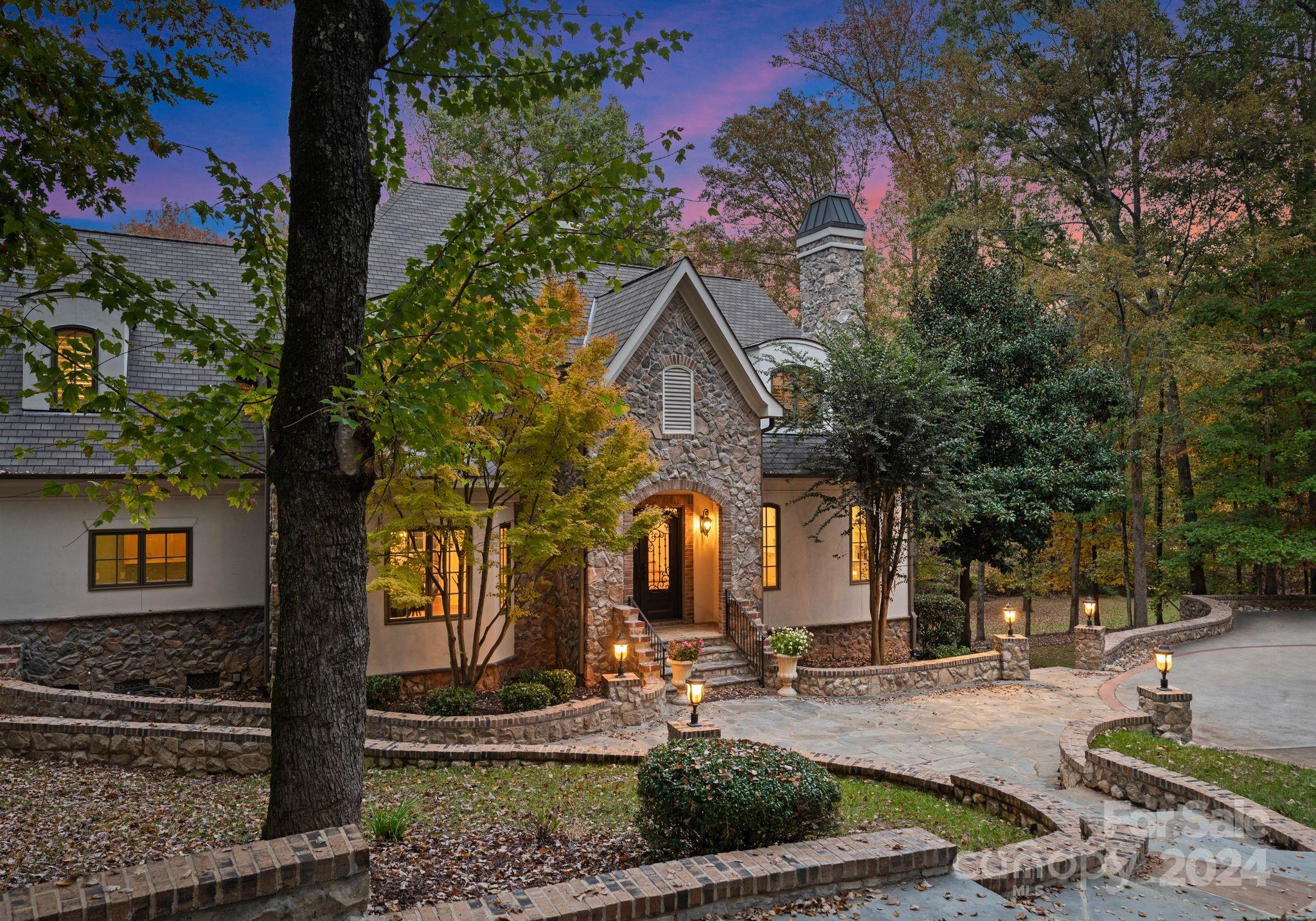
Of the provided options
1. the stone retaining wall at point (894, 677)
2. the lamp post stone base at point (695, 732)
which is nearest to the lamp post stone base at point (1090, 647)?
the stone retaining wall at point (894, 677)

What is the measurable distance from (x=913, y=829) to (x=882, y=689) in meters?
9.02

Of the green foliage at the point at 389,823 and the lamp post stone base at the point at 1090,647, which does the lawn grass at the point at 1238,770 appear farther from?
the green foliage at the point at 389,823

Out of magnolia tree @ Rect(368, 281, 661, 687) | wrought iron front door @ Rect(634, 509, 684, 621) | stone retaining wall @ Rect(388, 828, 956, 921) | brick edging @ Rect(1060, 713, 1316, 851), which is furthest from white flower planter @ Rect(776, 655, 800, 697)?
stone retaining wall @ Rect(388, 828, 956, 921)

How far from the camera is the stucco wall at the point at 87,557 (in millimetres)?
11406

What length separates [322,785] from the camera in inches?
186

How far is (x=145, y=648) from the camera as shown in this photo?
475 inches

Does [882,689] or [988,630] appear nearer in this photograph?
[882,689]

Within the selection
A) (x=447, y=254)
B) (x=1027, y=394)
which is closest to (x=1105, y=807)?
(x=447, y=254)

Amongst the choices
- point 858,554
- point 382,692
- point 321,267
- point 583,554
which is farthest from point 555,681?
point 858,554

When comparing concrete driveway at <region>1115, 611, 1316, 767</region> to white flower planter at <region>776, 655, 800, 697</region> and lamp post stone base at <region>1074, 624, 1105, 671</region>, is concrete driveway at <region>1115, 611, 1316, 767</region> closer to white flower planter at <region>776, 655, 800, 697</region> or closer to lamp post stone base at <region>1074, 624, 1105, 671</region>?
lamp post stone base at <region>1074, 624, 1105, 671</region>

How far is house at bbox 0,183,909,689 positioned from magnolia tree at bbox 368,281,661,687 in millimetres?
1728

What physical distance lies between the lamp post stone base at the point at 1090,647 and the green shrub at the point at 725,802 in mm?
13091

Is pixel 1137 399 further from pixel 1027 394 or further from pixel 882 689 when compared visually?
pixel 882 689

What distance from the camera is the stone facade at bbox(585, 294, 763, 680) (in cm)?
1357
